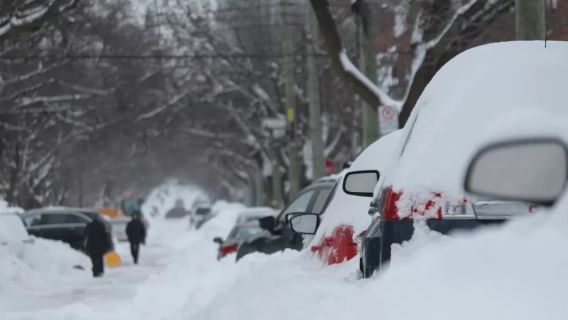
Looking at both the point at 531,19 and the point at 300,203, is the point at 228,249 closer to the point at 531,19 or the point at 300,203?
the point at 300,203

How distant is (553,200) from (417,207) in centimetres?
202

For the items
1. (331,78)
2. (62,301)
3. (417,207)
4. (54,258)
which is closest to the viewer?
(417,207)

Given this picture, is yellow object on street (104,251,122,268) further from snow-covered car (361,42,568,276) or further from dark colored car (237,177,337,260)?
snow-covered car (361,42,568,276)

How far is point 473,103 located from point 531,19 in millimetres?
8626

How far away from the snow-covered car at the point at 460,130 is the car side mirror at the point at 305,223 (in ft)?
14.8

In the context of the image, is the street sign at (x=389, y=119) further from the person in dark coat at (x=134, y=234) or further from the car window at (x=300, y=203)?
the person in dark coat at (x=134, y=234)

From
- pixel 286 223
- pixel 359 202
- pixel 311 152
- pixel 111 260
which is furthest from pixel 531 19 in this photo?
pixel 111 260

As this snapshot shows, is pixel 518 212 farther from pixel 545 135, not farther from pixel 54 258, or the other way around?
pixel 54 258

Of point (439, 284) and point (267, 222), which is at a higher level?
point (439, 284)

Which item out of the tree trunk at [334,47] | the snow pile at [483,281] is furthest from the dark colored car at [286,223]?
the snow pile at [483,281]

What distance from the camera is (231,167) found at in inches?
3142

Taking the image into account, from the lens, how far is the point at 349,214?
9.16 metres

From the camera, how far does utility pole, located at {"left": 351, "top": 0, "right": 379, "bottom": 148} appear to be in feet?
80.1

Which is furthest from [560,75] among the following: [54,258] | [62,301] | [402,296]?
[54,258]
